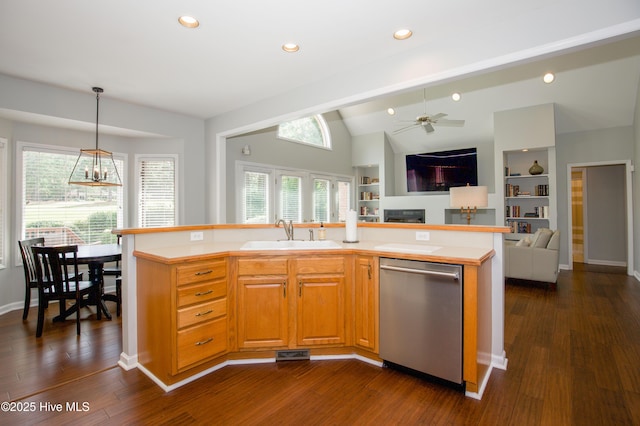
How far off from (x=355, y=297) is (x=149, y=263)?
1.63 metres

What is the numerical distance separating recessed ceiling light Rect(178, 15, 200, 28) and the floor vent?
2618 millimetres

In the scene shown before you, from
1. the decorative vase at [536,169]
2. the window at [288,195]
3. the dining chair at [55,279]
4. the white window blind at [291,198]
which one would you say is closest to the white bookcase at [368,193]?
the window at [288,195]

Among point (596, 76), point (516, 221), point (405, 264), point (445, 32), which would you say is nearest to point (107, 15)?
point (445, 32)

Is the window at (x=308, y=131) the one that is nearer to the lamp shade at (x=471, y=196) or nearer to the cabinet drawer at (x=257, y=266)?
the lamp shade at (x=471, y=196)

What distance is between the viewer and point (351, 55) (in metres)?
2.86

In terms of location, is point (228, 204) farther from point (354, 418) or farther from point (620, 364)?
point (620, 364)

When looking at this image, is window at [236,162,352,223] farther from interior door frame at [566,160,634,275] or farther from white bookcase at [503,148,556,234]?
interior door frame at [566,160,634,275]

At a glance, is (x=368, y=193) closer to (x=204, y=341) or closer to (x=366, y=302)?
(x=366, y=302)

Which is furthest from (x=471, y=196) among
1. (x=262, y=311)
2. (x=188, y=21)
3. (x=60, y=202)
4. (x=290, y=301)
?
(x=60, y=202)

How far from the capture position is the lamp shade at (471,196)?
439cm

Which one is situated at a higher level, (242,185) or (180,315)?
(242,185)

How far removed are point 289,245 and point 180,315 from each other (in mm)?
1068

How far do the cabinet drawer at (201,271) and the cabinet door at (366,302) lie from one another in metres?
1.08

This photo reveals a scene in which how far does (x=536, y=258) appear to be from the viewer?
508cm
